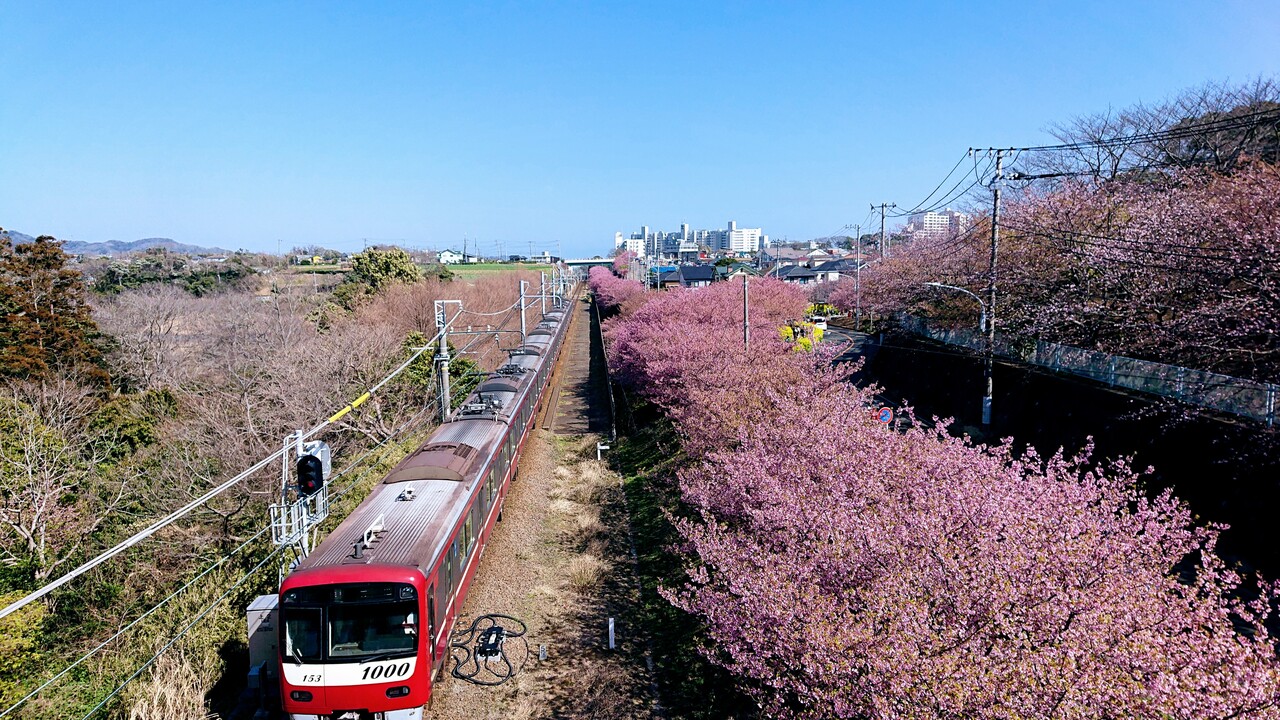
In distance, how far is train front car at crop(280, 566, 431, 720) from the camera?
7512 mm

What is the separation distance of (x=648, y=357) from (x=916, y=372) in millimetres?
12573

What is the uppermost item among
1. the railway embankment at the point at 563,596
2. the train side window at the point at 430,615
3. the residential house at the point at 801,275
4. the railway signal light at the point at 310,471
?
the residential house at the point at 801,275

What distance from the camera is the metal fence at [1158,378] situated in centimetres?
1254

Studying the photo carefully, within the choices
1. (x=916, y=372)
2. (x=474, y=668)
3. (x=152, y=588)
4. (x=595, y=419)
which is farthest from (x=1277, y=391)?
(x=152, y=588)

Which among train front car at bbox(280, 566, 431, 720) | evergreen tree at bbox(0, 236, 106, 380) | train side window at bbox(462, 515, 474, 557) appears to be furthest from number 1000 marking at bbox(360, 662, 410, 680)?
evergreen tree at bbox(0, 236, 106, 380)

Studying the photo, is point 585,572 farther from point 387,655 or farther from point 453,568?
point 387,655

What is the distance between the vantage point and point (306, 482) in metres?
8.41

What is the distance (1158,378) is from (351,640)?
15598 mm

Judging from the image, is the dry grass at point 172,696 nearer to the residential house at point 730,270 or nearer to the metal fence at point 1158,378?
the metal fence at point 1158,378

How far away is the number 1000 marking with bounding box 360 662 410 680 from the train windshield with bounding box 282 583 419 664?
0.36 feet

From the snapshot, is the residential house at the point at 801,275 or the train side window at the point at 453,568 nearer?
the train side window at the point at 453,568

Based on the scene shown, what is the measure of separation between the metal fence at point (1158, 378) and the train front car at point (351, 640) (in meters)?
13.2

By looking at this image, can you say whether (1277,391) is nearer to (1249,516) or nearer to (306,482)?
(1249,516)

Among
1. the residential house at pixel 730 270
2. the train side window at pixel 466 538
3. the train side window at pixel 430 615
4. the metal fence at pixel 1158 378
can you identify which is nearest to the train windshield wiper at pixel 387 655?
the train side window at pixel 430 615
